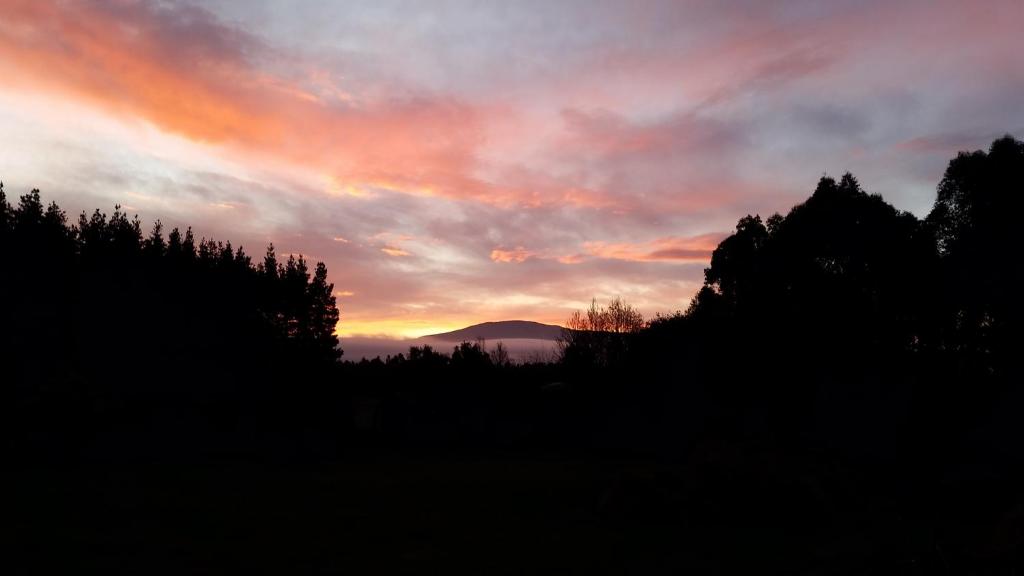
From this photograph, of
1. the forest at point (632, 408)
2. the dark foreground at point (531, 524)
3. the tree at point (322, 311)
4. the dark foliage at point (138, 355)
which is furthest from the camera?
the tree at point (322, 311)

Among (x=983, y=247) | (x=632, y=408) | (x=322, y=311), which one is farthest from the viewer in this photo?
(x=322, y=311)

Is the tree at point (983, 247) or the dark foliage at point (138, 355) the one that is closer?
the tree at point (983, 247)

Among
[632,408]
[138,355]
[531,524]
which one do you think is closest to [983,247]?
[632,408]

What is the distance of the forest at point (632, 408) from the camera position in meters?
12.7

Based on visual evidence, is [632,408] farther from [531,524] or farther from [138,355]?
[138,355]

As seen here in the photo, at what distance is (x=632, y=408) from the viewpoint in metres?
34.6

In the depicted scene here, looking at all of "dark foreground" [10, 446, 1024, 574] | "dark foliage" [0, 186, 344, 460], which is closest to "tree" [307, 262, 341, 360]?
"dark foliage" [0, 186, 344, 460]

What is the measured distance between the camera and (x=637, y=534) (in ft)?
40.9

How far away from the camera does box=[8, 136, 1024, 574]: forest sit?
41.7 feet

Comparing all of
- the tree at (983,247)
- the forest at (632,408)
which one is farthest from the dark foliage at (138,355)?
the tree at (983,247)

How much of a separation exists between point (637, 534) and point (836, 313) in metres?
17.3

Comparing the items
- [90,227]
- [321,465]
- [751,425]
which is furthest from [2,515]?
[90,227]

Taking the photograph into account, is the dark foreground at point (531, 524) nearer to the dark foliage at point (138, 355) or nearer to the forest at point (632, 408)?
the forest at point (632, 408)

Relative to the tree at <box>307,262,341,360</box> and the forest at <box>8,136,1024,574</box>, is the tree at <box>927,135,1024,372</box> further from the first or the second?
the tree at <box>307,262,341,360</box>
